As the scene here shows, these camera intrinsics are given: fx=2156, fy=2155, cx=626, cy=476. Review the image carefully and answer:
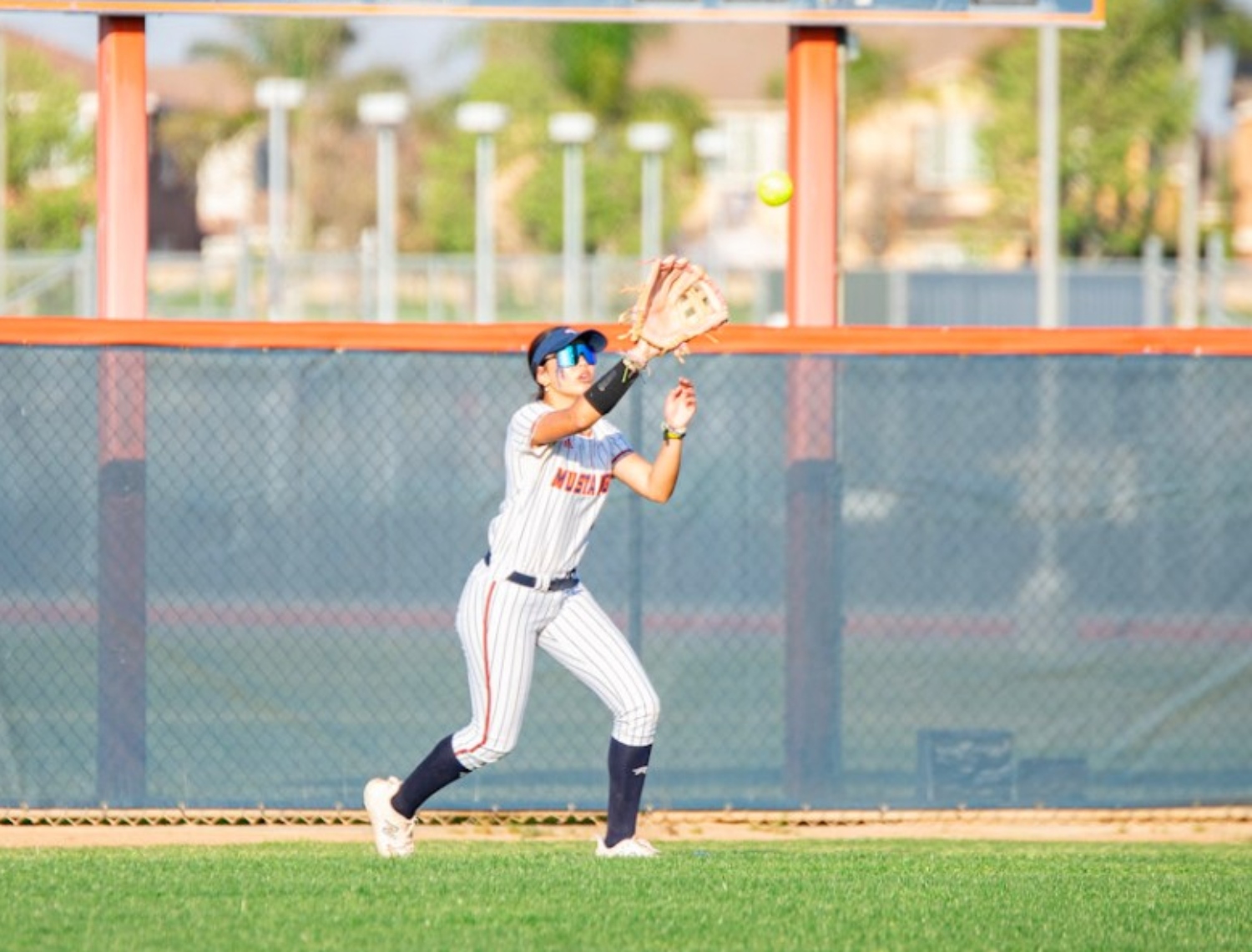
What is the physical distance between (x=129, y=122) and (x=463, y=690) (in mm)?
2683

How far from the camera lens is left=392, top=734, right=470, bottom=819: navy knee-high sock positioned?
6945mm

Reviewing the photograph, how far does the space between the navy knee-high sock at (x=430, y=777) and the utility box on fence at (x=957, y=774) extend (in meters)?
2.42

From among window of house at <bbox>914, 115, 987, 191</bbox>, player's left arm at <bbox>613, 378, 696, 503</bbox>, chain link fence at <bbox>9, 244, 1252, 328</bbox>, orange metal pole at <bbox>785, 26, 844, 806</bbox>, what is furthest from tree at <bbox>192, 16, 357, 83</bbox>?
player's left arm at <bbox>613, 378, 696, 503</bbox>

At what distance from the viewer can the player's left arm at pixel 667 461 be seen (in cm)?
661

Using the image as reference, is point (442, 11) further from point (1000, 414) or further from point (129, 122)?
point (1000, 414)

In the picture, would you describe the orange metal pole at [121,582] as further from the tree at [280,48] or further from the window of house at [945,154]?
the window of house at [945,154]

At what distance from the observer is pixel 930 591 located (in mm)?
8758

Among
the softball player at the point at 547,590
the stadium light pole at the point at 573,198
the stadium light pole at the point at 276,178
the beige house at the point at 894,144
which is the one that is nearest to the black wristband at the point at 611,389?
the softball player at the point at 547,590

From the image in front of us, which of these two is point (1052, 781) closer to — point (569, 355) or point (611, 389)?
point (569, 355)

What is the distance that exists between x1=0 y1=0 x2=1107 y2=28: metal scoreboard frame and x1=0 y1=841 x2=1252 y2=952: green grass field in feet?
11.1

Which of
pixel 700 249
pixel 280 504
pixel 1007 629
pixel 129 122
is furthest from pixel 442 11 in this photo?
pixel 700 249

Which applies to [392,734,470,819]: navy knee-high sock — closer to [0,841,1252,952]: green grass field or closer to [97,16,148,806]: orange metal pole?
[0,841,1252,952]: green grass field

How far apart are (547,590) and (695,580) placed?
193 centimetres

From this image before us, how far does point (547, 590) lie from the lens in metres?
6.91
